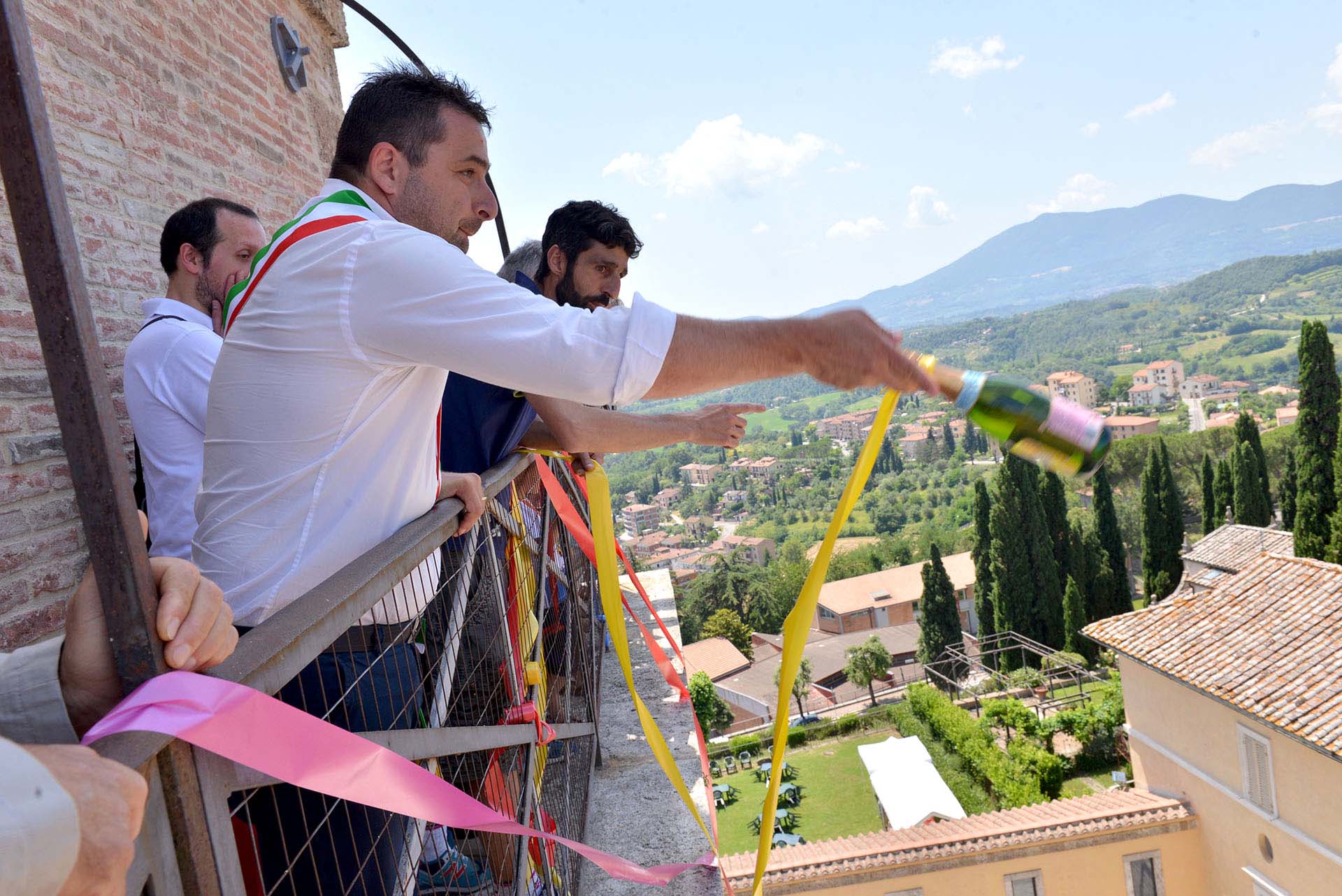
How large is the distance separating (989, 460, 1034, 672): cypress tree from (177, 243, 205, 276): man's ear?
113 ft

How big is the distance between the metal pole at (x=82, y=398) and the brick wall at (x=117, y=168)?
6.64ft

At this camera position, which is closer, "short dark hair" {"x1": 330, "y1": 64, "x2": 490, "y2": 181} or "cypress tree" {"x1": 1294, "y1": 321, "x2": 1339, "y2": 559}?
"short dark hair" {"x1": 330, "y1": 64, "x2": 490, "y2": 181}

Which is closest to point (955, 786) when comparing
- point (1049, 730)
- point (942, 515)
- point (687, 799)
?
point (1049, 730)

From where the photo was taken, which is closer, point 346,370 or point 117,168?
point 346,370

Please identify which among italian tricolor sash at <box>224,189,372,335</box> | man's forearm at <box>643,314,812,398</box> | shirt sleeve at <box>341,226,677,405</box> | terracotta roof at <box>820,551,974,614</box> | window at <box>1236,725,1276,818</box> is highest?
italian tricolor sash at <box>224,189,372,335</box>

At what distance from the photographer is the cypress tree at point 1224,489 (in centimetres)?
3472

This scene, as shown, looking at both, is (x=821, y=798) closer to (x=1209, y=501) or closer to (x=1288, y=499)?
(x=1288, y=499)

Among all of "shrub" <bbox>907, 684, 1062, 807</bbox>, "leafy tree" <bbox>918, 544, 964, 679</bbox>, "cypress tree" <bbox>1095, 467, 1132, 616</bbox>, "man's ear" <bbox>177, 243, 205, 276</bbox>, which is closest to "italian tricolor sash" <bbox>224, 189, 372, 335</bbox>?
"man's ear" <bbox>177, 243, 205, 276</bbox>

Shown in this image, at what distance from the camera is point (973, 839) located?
14.6 meters

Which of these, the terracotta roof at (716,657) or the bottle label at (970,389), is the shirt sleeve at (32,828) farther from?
the terracotta roof at (716,657)

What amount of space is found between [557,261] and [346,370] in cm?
174

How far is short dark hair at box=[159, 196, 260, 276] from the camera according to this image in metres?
2.60

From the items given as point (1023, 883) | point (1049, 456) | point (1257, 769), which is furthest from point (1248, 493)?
point (1049, 456)

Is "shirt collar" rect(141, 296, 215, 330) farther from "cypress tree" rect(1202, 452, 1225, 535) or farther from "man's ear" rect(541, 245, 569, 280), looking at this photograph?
"cypress tree" rect(1202, 452, 1225, 535)
